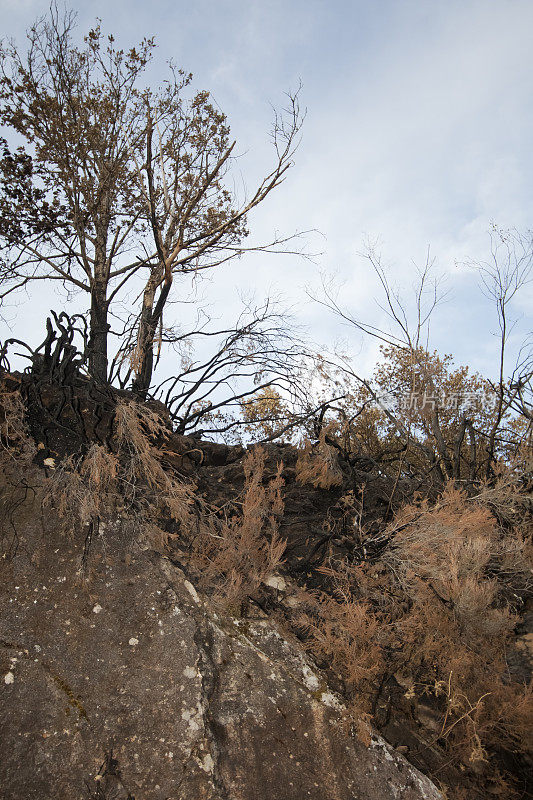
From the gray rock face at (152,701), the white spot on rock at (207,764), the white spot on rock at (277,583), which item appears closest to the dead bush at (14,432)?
the gray rock face at (152,701)

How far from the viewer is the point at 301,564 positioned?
15.8ft

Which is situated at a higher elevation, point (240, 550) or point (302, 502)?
point (302, 502)

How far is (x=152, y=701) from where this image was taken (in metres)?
3.22

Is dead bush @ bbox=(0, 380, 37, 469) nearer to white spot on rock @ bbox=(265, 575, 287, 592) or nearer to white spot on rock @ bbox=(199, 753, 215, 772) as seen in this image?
white spot on rock @ bbox=(265, 575, 287, 592)

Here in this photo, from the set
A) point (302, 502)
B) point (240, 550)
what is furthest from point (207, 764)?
point (302, 502)

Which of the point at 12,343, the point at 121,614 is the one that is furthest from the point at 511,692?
the point at 12,343

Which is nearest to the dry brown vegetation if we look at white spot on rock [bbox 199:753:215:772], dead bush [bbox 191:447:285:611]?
dead bush [bbox 191:447:285:611]

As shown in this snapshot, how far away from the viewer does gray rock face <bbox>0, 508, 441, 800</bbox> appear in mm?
2943

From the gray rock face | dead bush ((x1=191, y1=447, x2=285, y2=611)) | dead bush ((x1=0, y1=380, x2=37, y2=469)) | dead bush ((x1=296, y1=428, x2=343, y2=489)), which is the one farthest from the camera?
dead bush ((x1=296, y1=428, x2=343, y2=489))

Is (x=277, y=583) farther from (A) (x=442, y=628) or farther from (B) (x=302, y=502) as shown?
(A) (x=442, y=628)

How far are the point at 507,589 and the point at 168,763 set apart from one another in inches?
139

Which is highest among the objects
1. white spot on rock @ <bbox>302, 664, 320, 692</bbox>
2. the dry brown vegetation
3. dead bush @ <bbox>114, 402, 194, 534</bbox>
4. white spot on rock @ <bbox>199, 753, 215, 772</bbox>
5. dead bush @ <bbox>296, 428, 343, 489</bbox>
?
dead bush @ <bbox>296, 428, 343, 489</bbox>

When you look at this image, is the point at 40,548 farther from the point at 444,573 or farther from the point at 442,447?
the point at 442,447

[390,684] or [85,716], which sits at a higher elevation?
[390,684]
